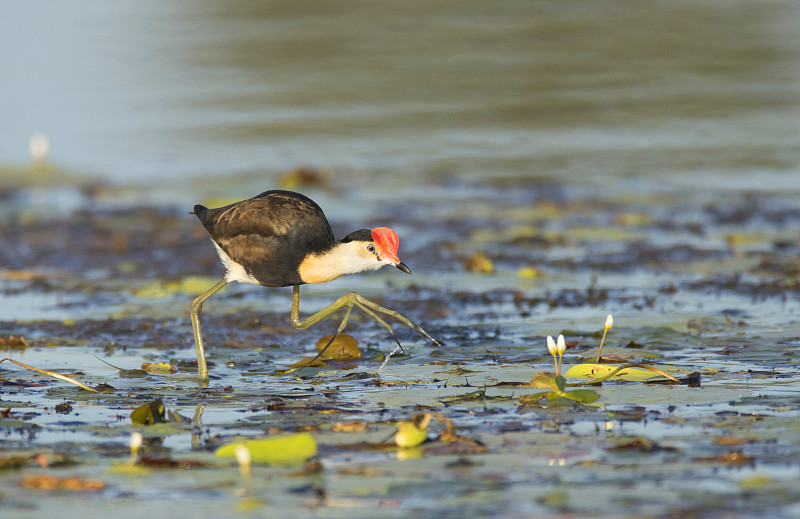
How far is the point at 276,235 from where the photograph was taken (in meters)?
7.45

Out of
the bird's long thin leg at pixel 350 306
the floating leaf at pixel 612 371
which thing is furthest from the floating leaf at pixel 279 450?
the bird's long thin leg at pixel 350 306

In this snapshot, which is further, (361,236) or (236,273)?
(236,273)

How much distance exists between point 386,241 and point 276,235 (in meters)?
0.73

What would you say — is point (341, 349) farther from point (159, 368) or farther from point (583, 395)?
point (583, 395)

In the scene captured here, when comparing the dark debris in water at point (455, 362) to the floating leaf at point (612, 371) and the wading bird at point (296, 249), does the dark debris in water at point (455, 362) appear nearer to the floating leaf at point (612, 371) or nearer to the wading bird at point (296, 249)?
the floating leaf at point (612, 371)

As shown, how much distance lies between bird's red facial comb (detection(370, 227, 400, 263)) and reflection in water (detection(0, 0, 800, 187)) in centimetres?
943

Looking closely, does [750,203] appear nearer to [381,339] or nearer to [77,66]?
[381,339]

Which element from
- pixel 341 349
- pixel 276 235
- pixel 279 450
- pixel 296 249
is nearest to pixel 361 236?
pixel 296 249

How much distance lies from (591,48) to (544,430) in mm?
19656

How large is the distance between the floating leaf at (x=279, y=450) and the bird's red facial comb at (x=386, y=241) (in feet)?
7.78

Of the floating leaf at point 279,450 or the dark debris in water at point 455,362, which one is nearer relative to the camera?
the dark debris in water at point 455,362

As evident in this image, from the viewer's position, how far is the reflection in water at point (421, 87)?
17859 mm

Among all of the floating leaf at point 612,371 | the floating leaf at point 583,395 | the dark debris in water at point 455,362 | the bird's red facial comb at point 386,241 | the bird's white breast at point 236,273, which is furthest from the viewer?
the bird's white breast at point 236,273

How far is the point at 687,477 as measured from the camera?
187 inches
